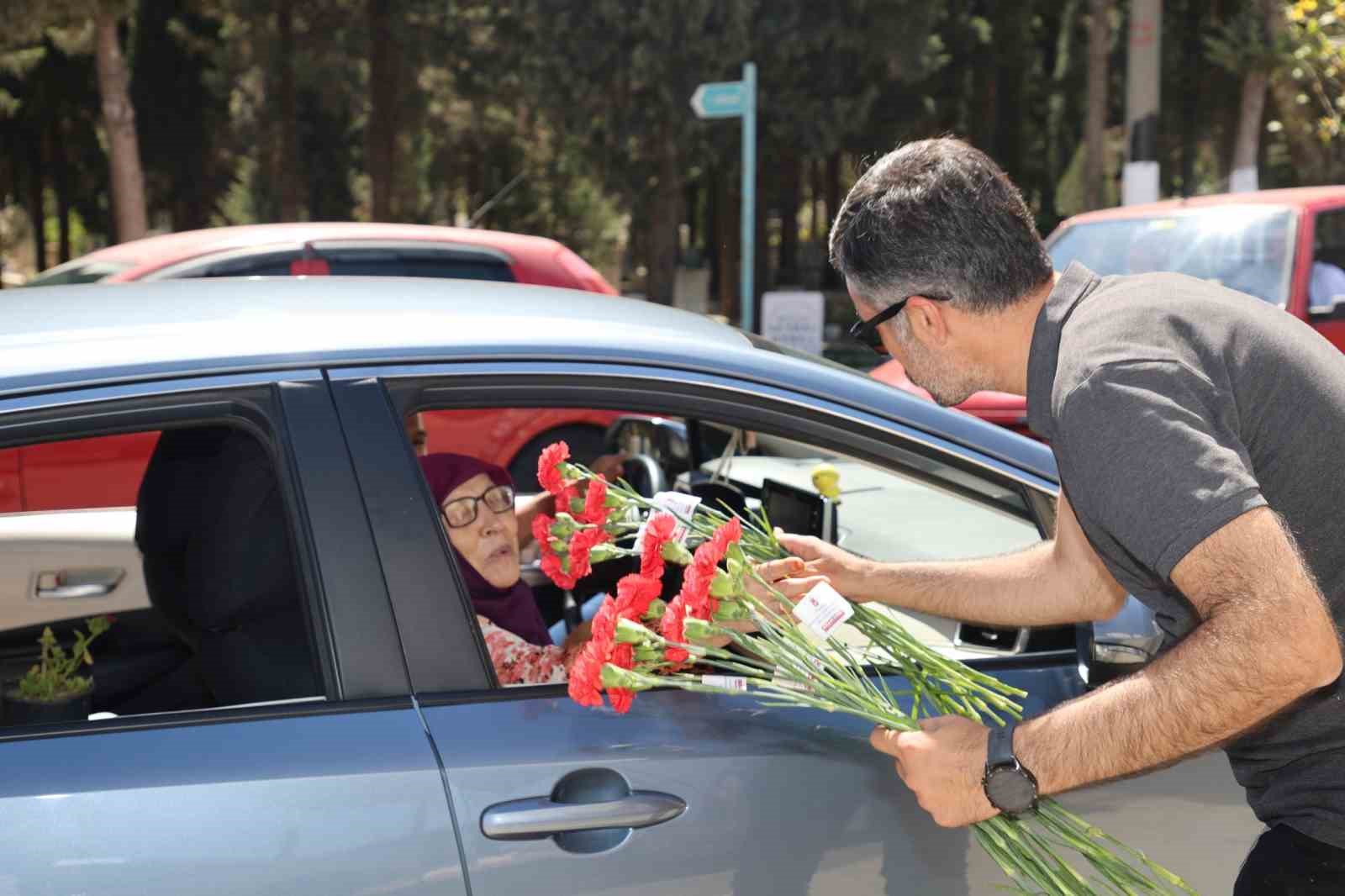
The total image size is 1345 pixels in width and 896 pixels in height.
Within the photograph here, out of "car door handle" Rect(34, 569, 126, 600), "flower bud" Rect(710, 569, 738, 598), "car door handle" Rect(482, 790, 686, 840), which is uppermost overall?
"flower bud" Rect(710, 569, 738, 598)

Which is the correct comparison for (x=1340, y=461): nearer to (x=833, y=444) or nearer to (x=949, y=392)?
(x=949, y=392)

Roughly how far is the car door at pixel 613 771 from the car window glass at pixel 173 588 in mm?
174

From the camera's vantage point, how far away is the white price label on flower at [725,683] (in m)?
1.94

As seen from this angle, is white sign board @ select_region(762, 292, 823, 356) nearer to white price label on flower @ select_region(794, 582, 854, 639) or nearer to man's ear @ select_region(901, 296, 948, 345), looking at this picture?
man's ear @ select_region(901, 296, 948, 345)

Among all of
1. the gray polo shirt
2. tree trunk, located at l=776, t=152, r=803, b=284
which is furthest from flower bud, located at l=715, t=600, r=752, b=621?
tree trunk, located at l=776, t=152, r=803, b=284

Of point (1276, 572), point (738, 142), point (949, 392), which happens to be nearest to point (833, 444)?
point (949, 392)

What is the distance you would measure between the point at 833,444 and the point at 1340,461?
739 millimetres

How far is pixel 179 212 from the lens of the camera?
106ft

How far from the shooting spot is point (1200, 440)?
157 centimetres

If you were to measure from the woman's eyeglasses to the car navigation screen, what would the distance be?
504 mm

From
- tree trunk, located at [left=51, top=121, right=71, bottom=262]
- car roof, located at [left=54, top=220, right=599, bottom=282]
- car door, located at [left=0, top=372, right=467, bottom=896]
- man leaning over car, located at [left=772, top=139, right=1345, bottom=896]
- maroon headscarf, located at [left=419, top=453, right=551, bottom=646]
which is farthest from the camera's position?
tree trunk, located at [left=51, top=121, right=71, bottom=262]

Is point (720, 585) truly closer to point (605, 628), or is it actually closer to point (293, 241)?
point (605, 628)

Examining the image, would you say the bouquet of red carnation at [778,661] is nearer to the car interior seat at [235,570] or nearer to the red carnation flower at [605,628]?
the red carnation flower at [605,628]

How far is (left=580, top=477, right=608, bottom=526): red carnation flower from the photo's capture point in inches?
82.8
